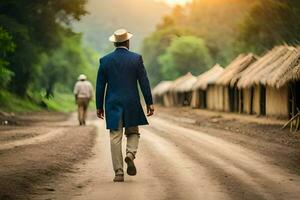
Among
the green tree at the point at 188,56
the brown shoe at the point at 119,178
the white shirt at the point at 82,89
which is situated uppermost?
the green tree at the point at 188,56

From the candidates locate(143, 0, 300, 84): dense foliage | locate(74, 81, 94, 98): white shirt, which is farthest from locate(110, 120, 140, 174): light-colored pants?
locate(143, 0, 300, 84): dense foliage

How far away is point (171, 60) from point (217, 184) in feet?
265

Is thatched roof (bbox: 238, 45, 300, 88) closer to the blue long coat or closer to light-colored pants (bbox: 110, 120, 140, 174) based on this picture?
the blue long coat

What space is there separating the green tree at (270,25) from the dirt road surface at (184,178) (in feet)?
120

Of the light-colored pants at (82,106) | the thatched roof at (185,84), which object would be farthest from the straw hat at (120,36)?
the thatched roof at (185,84)

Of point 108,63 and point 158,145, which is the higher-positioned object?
point 108,63

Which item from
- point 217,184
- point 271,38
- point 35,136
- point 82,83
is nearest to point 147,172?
point 217,184

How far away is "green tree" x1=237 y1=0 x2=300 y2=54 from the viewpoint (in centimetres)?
5291

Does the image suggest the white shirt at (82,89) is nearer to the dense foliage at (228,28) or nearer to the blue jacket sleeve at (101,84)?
the dense foliage at (228,28)

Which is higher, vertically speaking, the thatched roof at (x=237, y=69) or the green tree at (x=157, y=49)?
the green tree at (x=157, y=49)

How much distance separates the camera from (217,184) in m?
8.69

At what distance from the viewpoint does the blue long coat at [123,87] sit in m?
9.36

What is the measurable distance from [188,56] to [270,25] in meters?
29.9

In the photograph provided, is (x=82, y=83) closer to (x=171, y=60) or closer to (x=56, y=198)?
(x=56, y=198)
